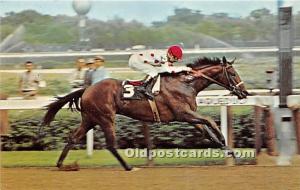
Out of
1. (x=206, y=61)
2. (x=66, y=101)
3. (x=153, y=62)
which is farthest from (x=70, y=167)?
(x=206, y=61)

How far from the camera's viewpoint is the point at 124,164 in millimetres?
7809

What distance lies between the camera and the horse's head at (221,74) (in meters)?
7.71

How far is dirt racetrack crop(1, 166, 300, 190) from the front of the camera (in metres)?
7.73

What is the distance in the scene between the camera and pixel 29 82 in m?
7.83

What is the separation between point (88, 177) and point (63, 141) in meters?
0.38

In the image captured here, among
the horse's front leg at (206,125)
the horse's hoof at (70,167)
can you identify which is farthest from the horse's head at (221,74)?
the horse's hoof at (70,167)

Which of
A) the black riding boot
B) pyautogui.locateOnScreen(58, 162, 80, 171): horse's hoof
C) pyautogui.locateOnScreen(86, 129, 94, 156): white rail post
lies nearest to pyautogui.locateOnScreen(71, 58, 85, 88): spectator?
pyautogui.locateOnScreen(86, 129, 94, 156): white rail post

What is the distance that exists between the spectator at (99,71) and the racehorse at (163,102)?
39mm

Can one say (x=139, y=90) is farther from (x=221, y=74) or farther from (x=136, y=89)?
(x=221, y=74)

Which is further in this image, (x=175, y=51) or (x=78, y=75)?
(x=78, y=75)

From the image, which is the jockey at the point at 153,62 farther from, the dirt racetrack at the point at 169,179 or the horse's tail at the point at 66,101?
the dirt racetrack at the point at 169,179

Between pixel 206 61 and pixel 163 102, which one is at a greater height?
pixel 206 61

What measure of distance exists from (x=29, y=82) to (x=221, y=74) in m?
1.68

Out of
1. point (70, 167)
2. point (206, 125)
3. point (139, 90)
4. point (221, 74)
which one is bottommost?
point (70, 167)
